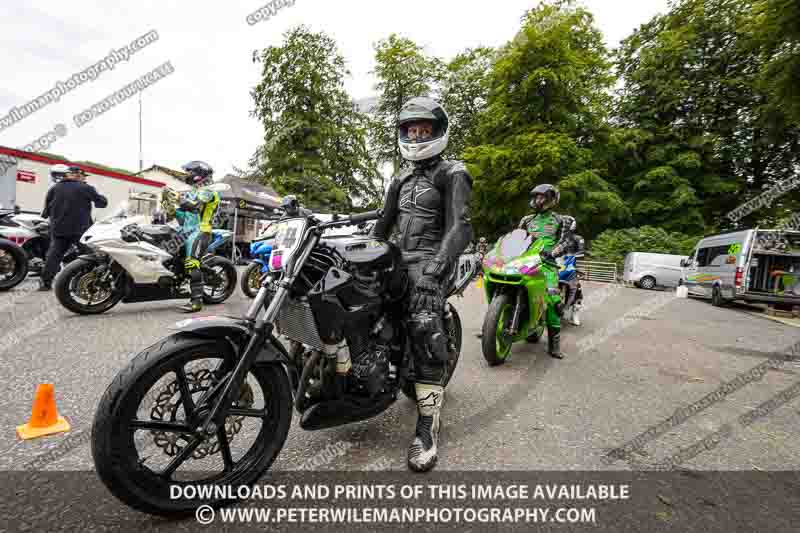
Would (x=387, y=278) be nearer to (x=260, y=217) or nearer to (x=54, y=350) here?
(x=54, y=350)

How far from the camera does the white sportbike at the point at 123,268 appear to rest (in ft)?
16.9

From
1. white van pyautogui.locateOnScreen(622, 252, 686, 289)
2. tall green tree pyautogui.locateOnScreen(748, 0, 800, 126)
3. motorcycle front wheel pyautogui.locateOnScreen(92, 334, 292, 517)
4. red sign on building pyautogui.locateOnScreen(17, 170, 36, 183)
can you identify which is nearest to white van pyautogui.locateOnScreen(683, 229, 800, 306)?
tall green tree pyautogui.locateOnScreen(748, 0, 800, 126)

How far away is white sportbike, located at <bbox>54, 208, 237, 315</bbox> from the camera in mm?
5164

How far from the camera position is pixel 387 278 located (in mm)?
2330

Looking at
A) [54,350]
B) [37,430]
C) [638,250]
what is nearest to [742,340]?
[37,430]

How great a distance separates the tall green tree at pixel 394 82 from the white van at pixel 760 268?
1978 centimetres

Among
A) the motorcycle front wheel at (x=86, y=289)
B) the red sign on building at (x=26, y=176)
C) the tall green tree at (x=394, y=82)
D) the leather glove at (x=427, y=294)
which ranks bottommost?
the motorcycle front wheel at (x=86, y=289)

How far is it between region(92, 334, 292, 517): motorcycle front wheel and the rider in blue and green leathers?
161 inches

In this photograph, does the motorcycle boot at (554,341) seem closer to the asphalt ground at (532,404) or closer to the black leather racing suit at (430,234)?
the asphalt ground at (532,404)

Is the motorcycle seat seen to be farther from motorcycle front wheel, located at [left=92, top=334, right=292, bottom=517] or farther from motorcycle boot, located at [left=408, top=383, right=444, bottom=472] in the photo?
motorcycle boot, located at [left=408, top=383, right=444, bottom=472]

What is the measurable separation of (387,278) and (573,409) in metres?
1.96

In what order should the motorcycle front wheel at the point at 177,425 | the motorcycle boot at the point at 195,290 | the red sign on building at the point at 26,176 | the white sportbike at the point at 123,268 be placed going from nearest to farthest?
1. the motorcycle front wheel at the point at 177,425
2. the white sportbike at the point at 123,268
3. the motorcycle boot at the point at 195,290
4. the red sign on building at the point at 26,176

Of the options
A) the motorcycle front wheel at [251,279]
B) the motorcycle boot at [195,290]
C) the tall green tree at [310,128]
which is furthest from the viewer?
the tall green tree at [310,128]

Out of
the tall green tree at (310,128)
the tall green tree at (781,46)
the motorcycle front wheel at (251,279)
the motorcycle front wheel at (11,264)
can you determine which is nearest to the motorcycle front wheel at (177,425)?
the motorcycle front wheel at (251,279)
